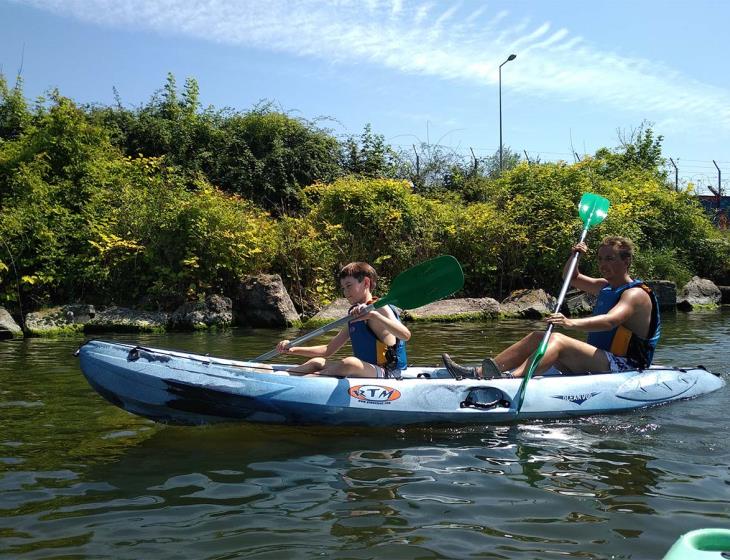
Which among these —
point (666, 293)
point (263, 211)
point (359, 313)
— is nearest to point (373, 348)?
point (359, 313)

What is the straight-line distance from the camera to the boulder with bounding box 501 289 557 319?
12523mm

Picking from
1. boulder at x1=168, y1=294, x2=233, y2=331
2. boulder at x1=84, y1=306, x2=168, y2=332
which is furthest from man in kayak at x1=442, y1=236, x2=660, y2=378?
boulder at x1=84, y1=306, x2=168, y2=332

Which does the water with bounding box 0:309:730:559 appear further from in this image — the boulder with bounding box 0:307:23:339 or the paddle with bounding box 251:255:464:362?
the boulder with bounding box 0:307:23:339

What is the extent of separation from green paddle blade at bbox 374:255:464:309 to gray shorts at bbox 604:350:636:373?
1.24 metres

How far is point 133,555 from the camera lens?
8.69ft

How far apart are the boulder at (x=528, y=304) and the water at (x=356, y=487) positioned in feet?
23.5

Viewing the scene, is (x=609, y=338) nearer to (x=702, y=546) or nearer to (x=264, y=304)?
(x=702, y=546)

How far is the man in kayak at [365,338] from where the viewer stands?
4.57 m

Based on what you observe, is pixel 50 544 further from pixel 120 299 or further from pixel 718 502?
pixel 120 299

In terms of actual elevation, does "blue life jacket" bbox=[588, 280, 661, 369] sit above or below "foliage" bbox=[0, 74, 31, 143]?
below

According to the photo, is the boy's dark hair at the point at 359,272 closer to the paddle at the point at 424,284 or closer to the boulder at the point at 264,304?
the paddle at the point at 424,284

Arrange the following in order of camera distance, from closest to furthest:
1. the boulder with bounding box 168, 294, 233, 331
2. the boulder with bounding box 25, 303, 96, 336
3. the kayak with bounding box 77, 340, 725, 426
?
the kayak with bounding box 77, 340, 725, 426 → the boulder with bounding box 25, 303, 96, 336 → the boulder with bounding box 168, 294, 233, 331

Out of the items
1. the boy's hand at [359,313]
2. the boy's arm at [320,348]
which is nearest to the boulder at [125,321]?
the boy's arm at [320,348]

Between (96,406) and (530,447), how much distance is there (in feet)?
10.5
